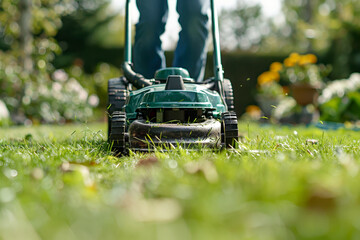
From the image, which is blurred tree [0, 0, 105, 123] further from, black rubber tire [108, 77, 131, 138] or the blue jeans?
black rubber tire [108, 77, 131, 138]

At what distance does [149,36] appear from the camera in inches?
113

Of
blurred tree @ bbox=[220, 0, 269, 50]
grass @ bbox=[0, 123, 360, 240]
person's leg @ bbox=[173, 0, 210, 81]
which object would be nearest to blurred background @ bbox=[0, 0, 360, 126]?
person's leg @ bbox=[173, 0, 210, 81]

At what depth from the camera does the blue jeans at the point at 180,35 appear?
2754mm

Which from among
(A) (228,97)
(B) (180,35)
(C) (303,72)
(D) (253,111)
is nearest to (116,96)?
(B) (180,35)

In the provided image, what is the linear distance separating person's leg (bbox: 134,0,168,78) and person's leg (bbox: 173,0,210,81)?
0.13 meters

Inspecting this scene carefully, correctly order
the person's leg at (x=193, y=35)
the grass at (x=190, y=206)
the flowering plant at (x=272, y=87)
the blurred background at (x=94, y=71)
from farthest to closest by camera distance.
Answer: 1. the flowering plant at (x=272, y=87)
2. the blurred background at (x=94, y=71)
3. the person's leg at (x=193, y=35)
4. the grass at (x=190, y=206)

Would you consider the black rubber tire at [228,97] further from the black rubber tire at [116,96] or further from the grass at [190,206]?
the grass at [190,206]

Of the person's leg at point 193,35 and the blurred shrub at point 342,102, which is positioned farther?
the blurred shrub at point 342,102

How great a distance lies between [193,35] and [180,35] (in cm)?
13

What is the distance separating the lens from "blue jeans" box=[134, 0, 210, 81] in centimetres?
275

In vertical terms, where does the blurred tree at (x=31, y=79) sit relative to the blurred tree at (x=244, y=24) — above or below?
below

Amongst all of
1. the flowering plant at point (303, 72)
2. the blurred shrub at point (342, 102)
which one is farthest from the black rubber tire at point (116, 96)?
the flowering plant at point (303, 72)

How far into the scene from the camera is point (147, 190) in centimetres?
109

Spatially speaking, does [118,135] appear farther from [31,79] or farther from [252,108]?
[252,108]
